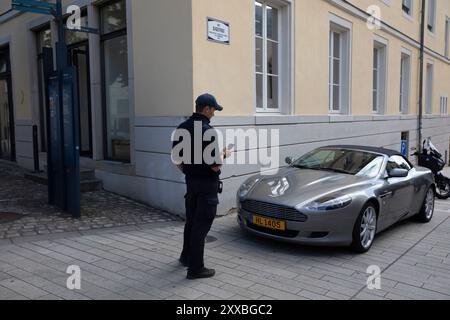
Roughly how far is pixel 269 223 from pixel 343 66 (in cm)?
769

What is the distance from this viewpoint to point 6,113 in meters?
12.4

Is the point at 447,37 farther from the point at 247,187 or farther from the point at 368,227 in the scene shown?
the point at 247,187

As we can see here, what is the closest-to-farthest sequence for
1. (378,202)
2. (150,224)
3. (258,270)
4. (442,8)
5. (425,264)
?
(258,270) < (425,264) < (378,202) < (150,224) < (442,8)

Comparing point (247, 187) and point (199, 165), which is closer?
point (199, 165)

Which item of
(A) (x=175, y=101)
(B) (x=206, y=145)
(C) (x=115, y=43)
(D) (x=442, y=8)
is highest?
(D) (x=442, y=8)

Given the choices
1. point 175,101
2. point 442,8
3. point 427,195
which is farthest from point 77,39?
point 442,8

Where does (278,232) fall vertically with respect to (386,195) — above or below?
below

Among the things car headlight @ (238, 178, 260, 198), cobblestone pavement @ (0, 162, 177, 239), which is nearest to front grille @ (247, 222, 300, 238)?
car headlight @ (238, 178, 260, 198)

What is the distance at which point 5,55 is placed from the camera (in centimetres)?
1220

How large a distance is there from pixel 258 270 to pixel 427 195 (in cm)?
422

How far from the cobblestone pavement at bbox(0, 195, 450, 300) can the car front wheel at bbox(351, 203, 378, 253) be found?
0.42 ft

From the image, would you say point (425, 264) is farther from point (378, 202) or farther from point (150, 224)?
point (150, 224)

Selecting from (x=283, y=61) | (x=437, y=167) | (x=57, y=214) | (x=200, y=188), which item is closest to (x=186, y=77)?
(x=200, y=188)

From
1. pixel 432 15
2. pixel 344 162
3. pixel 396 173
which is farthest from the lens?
pixel 432 15
